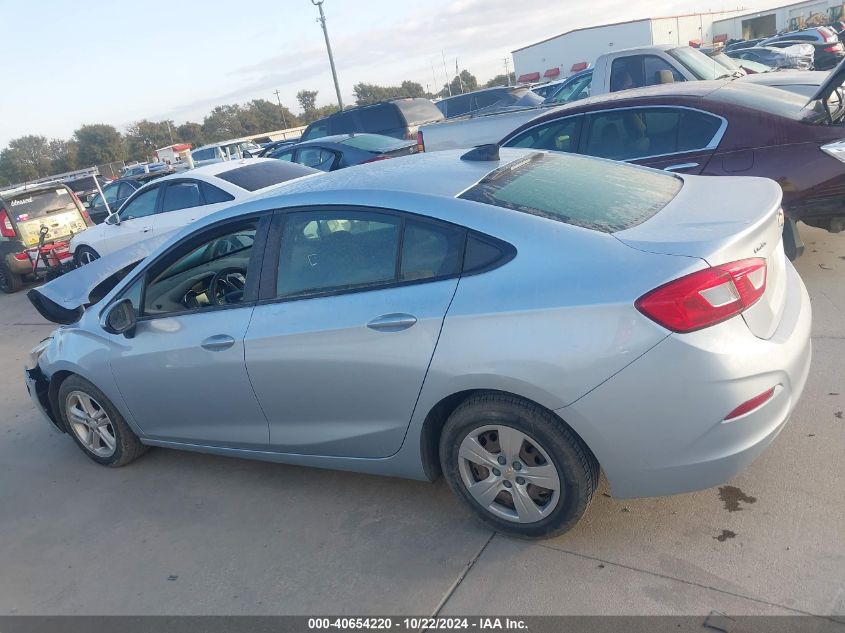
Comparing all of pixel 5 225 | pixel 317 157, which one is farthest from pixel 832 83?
pixel 5 225

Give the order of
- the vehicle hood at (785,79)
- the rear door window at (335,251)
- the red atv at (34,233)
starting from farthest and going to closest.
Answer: the red atv at (34,233) < the vehicle hood at (785,79) < the rear door window at (335,251)

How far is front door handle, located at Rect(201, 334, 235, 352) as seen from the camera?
3.58m

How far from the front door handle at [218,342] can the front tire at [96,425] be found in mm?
1135

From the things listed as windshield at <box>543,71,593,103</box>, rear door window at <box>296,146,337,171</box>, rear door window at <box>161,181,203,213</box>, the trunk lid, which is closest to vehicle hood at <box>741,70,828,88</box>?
Answer: the trunk lid

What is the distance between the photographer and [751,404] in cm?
262

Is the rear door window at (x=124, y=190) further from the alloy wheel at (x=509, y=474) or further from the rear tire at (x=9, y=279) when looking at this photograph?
the alloy wheel at (x=509, y=474)

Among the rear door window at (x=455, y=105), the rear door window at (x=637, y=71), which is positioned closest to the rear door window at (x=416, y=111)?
the rear door window at (x=455, y=105)

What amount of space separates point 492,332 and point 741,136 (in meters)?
3.82

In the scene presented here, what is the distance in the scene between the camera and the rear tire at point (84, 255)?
10391 millimetres

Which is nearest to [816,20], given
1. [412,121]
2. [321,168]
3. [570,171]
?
[412,121]

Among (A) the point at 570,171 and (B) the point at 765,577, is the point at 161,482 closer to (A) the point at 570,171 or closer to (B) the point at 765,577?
(A) the point at 570,171

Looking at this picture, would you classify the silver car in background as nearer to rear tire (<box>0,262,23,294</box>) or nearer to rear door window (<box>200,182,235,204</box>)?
rear door window (<box>200,182,235,204</box>)

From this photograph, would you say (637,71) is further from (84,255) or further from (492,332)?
(492,332)

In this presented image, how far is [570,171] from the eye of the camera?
3.61 m
